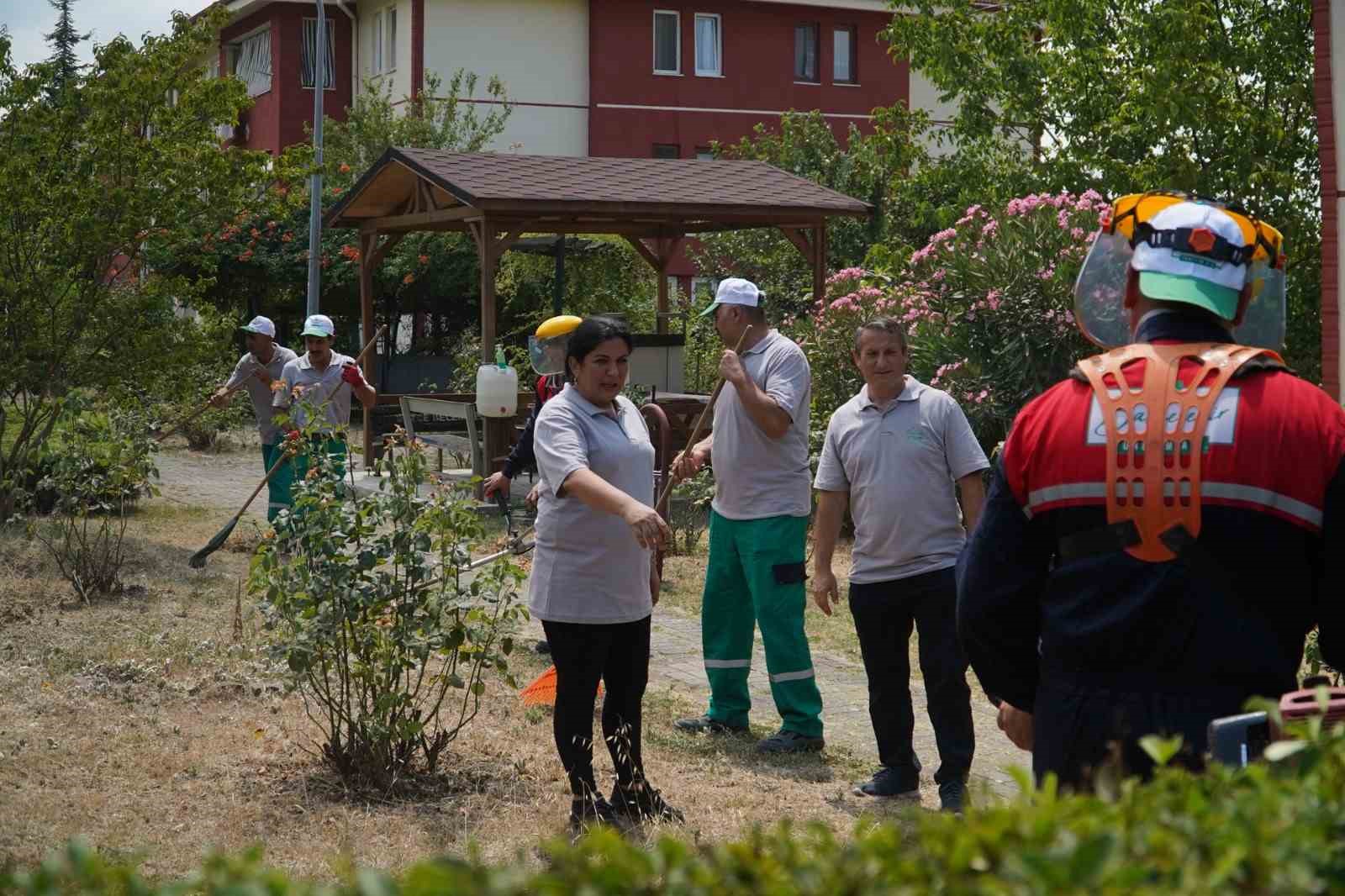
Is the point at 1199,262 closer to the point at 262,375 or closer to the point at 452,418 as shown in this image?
the point at 262,375

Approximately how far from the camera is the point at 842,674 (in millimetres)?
8648

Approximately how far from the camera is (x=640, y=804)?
569cm

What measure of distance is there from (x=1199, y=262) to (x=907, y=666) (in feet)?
11.2

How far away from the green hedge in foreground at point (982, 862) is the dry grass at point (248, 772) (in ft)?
9.23

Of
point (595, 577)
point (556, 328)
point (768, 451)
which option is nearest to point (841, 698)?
point (768, 451)

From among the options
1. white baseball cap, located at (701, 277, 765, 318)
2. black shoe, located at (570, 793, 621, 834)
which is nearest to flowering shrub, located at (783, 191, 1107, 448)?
white baseball cap, located at (701, 277, 765, 318)

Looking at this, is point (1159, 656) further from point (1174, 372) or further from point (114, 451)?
point (114, 451)

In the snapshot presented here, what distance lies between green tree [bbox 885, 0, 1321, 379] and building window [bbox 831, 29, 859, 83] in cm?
2165

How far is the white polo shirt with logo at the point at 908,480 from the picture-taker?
607 centimetres

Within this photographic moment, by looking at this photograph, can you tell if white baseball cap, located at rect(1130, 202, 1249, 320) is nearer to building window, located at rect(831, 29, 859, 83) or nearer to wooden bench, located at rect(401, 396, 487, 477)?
wooden bench, located at rect(401, 396, 487, 477)

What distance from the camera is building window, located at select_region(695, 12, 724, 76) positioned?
3800 centimetres

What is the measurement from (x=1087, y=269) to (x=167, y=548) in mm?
10091

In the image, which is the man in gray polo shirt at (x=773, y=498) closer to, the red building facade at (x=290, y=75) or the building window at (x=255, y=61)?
the red building facade at (x=290, y=75)

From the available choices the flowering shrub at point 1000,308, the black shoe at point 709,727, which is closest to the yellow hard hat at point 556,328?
the black shoe at point 709,727
